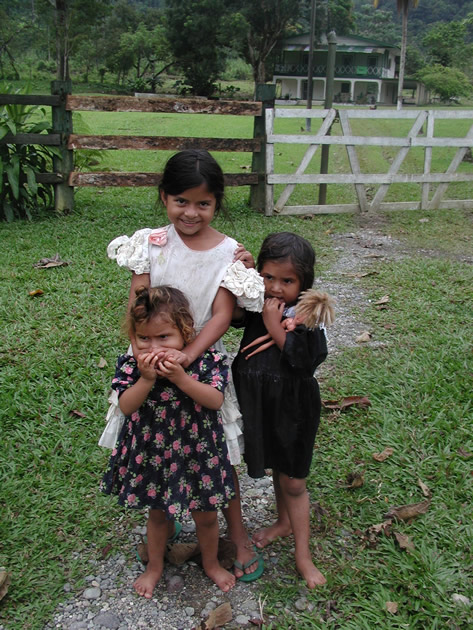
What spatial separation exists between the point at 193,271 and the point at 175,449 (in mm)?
609

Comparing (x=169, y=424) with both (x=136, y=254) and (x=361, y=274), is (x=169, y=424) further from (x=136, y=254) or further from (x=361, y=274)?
(x=361, y=274)

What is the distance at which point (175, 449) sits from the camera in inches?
85.7

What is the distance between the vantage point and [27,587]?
7.93 ft

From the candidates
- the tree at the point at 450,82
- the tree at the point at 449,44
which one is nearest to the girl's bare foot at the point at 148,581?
the tree at the point at 450,82

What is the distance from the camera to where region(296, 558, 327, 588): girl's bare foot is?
7.94ft

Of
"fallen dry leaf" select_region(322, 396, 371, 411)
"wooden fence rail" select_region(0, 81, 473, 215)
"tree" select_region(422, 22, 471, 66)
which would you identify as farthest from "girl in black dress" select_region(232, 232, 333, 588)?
"tree" select_region(422, 22, 471, 66)

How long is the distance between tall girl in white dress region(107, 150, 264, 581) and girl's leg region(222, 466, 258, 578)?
0.30 meters

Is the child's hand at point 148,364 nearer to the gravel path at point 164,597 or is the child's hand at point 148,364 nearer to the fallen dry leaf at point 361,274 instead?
the gravel path at point 164,597

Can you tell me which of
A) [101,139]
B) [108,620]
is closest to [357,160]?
[101,139]

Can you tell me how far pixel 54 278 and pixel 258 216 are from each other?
3296 millimetres

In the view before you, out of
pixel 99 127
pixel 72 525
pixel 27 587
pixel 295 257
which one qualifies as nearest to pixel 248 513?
pixel 72 525

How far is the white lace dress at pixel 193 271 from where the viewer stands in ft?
7.39

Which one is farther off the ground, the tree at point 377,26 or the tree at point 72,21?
the tree at point 377,26

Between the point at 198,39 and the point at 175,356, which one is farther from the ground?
the point at 198,39
